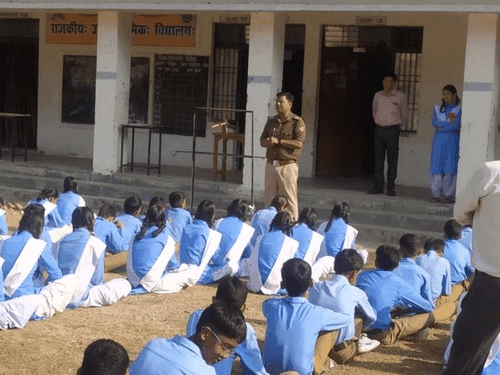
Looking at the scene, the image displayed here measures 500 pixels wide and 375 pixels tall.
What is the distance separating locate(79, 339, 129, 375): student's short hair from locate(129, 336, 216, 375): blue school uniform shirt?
0.49m

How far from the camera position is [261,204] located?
524 inches

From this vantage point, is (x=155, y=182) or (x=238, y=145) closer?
(x=155, y=182)

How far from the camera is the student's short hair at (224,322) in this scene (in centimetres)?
450

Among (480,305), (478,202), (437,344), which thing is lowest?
(437,344)

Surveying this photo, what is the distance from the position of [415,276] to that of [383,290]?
0.44 metres

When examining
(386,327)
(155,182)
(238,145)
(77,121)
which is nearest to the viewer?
(386,327)

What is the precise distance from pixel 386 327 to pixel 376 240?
462 cm

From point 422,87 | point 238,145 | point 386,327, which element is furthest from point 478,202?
point 238,145

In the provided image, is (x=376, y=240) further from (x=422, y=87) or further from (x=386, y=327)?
(x=386, y=327)

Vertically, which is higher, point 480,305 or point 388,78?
point 388,78

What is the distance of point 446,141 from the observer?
12.8 metres

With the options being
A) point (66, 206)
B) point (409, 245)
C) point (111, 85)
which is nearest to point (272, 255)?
point (409, 245)

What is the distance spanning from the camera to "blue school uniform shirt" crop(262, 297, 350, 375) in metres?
6.11

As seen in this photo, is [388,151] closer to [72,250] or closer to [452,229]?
[452,229]
